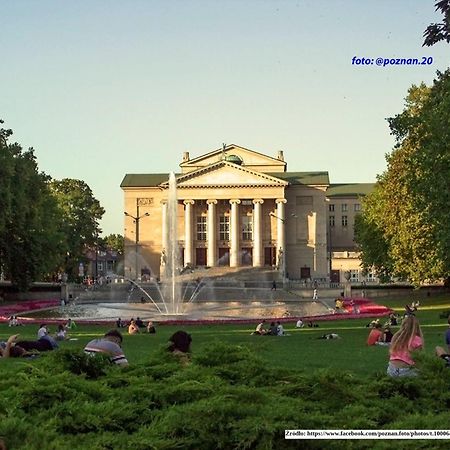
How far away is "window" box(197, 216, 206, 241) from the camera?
106812 mm

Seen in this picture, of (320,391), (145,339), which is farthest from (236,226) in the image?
(320,391)

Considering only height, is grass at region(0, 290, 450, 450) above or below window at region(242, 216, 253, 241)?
below

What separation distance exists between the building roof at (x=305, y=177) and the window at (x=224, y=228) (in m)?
8.76

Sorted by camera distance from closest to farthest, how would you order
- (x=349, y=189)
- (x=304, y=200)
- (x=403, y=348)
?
(x=403, y=348), (x=304, y=200), (x=349, y=189)

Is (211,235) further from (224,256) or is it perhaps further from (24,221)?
(24,221)

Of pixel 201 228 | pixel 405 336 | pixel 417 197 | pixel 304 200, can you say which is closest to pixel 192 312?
pixel 417 197

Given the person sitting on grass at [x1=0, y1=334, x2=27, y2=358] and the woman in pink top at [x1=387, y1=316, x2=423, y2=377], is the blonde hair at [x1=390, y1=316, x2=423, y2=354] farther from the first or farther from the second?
the person sitting on grass at [x1=0, y1=334, x2=27, y2=358]

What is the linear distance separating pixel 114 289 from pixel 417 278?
34.0 m

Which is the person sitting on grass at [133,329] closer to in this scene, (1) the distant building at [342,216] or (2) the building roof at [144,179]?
(2) the building roof at [144,179]

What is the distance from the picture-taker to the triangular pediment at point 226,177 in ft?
334

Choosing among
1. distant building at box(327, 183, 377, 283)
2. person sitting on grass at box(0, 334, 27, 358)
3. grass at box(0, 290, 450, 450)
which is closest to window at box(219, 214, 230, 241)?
distant building at box(327, 183, 377, 283)

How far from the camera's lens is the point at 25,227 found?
59125mm

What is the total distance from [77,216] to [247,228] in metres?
23.2

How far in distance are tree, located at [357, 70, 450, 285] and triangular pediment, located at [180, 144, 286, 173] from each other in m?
44.1
